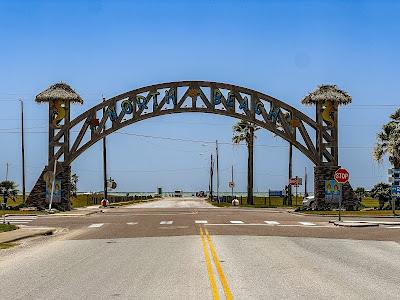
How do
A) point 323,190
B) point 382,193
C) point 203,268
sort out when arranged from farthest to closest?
point 382,193 < point 323,190 < point 203,268

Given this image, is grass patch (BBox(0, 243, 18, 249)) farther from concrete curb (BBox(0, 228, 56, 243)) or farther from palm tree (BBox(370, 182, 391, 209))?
palm tree (BBox(370, 182, 391, 209))

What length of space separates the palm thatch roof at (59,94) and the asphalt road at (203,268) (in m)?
32.3

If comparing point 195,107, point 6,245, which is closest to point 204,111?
point 195,107

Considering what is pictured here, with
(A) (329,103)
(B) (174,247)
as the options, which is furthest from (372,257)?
(A) (329,103)

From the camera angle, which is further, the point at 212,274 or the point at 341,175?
the point at 341,175

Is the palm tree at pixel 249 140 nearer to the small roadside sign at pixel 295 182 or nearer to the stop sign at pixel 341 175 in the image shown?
the small roadside sign at pixel 295 182

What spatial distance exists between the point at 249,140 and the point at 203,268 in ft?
250

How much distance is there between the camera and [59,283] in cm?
1395

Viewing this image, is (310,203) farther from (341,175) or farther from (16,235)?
(16,235)

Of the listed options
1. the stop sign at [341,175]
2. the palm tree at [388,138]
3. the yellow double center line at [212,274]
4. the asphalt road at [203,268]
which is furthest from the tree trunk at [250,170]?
the yellow double center line at [212,274]

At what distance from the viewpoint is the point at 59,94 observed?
58.9 metres

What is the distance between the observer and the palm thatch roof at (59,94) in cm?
5881

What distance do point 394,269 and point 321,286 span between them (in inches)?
158

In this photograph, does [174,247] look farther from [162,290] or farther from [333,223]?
[333,223]
